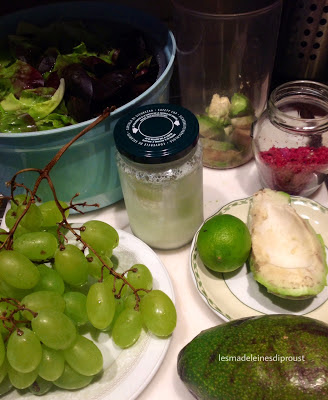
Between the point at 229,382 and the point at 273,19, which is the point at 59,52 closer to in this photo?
the point at 273,19

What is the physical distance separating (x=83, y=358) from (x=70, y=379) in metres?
0.04

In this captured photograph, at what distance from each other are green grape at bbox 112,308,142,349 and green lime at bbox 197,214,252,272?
0.14 metres

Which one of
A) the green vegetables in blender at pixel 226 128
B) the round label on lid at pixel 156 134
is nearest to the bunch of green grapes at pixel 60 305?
the round label on lid at pixel 156 134

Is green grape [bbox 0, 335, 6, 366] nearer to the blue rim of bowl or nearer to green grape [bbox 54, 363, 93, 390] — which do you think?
green grape [bbox 54, 363, 93, 390]

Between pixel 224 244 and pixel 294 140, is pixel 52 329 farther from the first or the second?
pixel 294 140

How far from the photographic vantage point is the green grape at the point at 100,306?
517 mm

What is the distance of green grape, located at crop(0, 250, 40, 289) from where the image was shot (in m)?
0.49

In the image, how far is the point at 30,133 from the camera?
0.58m

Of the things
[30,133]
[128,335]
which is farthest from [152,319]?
[30,133]

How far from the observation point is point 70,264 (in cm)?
54

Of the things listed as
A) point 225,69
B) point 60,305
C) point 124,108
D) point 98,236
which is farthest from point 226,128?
point 60,305

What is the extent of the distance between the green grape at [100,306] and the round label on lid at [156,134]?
18 centimetres

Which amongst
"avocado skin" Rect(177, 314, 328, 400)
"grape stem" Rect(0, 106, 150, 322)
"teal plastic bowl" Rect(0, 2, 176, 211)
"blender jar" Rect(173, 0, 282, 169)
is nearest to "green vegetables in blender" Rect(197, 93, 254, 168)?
"blender jar" Rect(173, 0, 282, 169)

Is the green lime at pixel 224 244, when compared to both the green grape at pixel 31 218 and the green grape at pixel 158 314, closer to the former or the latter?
the green grape at pixel 158 314
